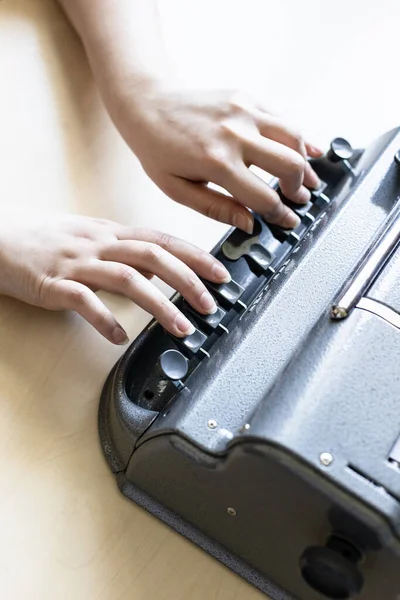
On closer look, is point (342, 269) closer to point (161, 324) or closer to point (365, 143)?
point (161, 324)

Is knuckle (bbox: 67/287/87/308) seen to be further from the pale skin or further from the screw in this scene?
the screw

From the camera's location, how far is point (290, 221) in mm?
784

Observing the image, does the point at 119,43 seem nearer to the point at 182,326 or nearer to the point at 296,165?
the point at 296,165

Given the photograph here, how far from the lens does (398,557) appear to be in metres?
0.52

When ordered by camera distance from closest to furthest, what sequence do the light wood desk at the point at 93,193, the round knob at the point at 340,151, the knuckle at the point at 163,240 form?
the light wood desk at the point at 93,193 < the knuckle at the point at 163,240 < the round knob at the point at 340,151

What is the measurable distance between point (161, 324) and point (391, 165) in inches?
12.6

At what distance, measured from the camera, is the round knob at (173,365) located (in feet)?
2.07

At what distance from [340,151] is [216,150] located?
6.2 inches

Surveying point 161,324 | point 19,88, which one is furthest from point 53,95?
point 161,324

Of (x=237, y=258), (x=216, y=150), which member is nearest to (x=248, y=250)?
(x=237, y=258)

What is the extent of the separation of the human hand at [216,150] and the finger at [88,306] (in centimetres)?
18

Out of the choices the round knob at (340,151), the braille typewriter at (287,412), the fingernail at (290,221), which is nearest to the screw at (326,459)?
the braille typewriter at (287,412)

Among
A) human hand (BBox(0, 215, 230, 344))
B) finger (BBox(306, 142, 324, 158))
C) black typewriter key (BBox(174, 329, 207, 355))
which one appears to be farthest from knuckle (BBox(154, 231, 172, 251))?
finger (BBox(306, 142, 324, 158))

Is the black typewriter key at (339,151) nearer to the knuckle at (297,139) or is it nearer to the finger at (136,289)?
the knuckle at (297,139)
